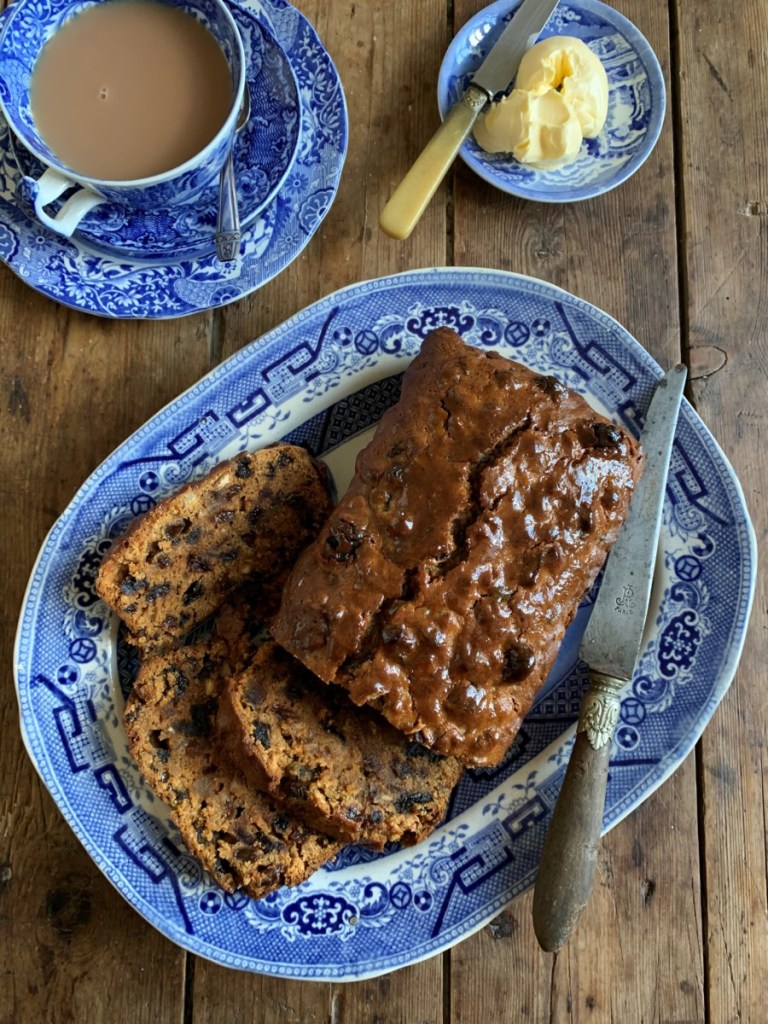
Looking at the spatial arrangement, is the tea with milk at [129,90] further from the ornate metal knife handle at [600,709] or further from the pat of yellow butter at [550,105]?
the ornate metal knife handle at [600,709]

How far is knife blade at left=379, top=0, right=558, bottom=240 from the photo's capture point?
2102 millimetres

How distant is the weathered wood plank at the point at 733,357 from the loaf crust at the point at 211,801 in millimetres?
1001

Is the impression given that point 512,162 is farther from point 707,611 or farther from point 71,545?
point 71,545

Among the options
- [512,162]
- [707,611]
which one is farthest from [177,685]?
[512,162]

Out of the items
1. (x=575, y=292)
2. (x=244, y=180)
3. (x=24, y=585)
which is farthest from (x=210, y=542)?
(x=575, y=292)

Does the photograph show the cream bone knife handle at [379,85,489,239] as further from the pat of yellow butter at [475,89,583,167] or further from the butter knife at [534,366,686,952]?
the butter knife at [534,366,686,952]

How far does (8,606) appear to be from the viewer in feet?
7.04

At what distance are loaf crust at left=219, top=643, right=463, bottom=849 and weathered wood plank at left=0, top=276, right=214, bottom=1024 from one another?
0.57m

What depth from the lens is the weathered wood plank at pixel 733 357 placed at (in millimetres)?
2199

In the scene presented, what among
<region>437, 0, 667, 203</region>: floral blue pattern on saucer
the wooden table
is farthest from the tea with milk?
<region>437, 0, 667, 203</region>: floral blue pattern on saucer

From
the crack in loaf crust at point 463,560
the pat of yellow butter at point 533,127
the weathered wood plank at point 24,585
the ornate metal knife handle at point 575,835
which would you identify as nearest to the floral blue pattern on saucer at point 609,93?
the pat of yellow butter at point 533,127

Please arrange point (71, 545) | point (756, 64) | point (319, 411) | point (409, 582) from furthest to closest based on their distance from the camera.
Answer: point (756, 64) < point (319, 411) < point (71, 545) < point (409, 582)

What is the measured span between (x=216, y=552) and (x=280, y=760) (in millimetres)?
474

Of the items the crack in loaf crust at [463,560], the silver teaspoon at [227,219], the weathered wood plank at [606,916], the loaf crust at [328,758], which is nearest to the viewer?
the crack in loaf crust at [463,560]
